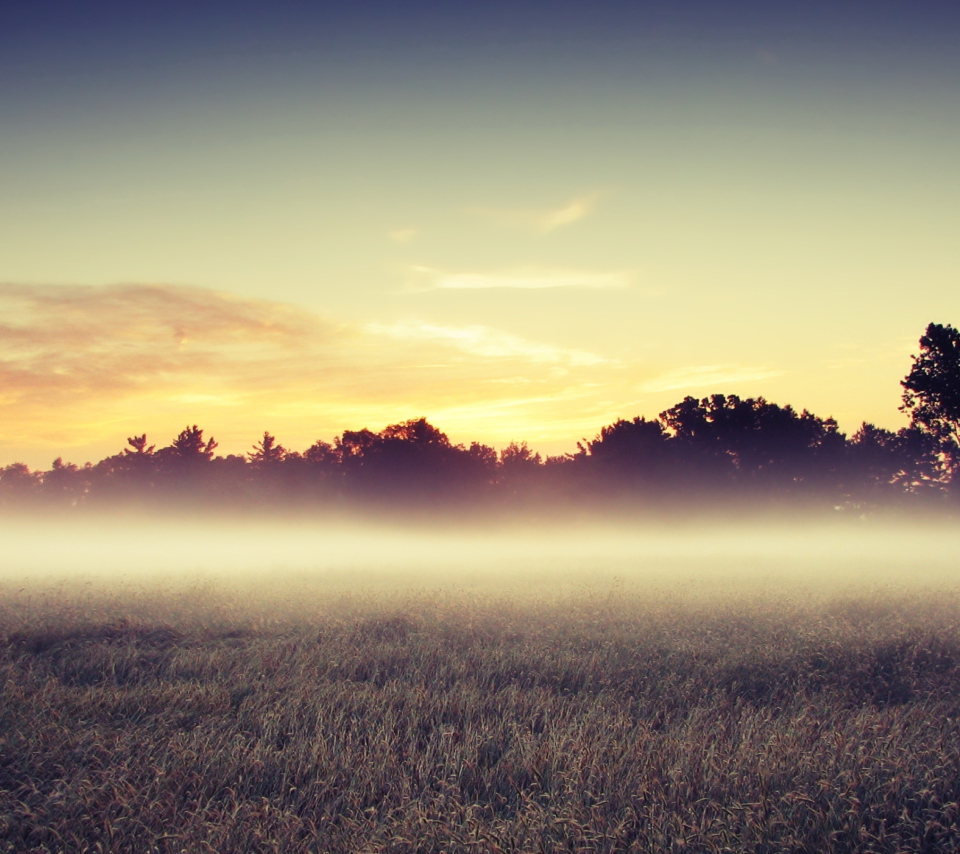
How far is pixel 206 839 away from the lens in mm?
3662

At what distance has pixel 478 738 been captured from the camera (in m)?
5.10

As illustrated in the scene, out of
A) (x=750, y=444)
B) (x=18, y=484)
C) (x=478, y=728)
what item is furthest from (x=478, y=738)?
(x=18, y=484)

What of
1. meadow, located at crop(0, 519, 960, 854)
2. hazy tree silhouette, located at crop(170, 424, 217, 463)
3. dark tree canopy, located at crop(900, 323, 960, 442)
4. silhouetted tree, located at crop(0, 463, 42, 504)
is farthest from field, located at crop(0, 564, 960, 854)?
silhouetted tree, located at crop(0, 463, 42, 504)

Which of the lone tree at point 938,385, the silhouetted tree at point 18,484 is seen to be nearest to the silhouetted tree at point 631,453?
the lone tree at point 938,385

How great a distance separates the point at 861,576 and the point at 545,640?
15.9 metres

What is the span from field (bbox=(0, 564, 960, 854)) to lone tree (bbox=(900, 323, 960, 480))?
4334 cm

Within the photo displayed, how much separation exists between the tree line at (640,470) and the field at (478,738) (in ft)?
159

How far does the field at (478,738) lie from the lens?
3721 mm

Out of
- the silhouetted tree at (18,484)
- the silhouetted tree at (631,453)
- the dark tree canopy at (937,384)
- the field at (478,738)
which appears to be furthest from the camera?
the silhouetted tree at (18,484)

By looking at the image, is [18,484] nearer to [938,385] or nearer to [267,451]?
[267,451]

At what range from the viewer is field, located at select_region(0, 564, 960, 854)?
12.2 feet

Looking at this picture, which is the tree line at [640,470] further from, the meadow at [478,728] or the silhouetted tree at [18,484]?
the silhouetted tree at [18,484]

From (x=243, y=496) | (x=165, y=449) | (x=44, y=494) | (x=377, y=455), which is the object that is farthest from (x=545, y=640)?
(x=44, y=494)

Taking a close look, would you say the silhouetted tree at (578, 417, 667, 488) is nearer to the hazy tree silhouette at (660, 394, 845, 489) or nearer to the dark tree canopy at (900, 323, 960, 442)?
the hazy tree silhouette at (660, 394, 845, 489)
